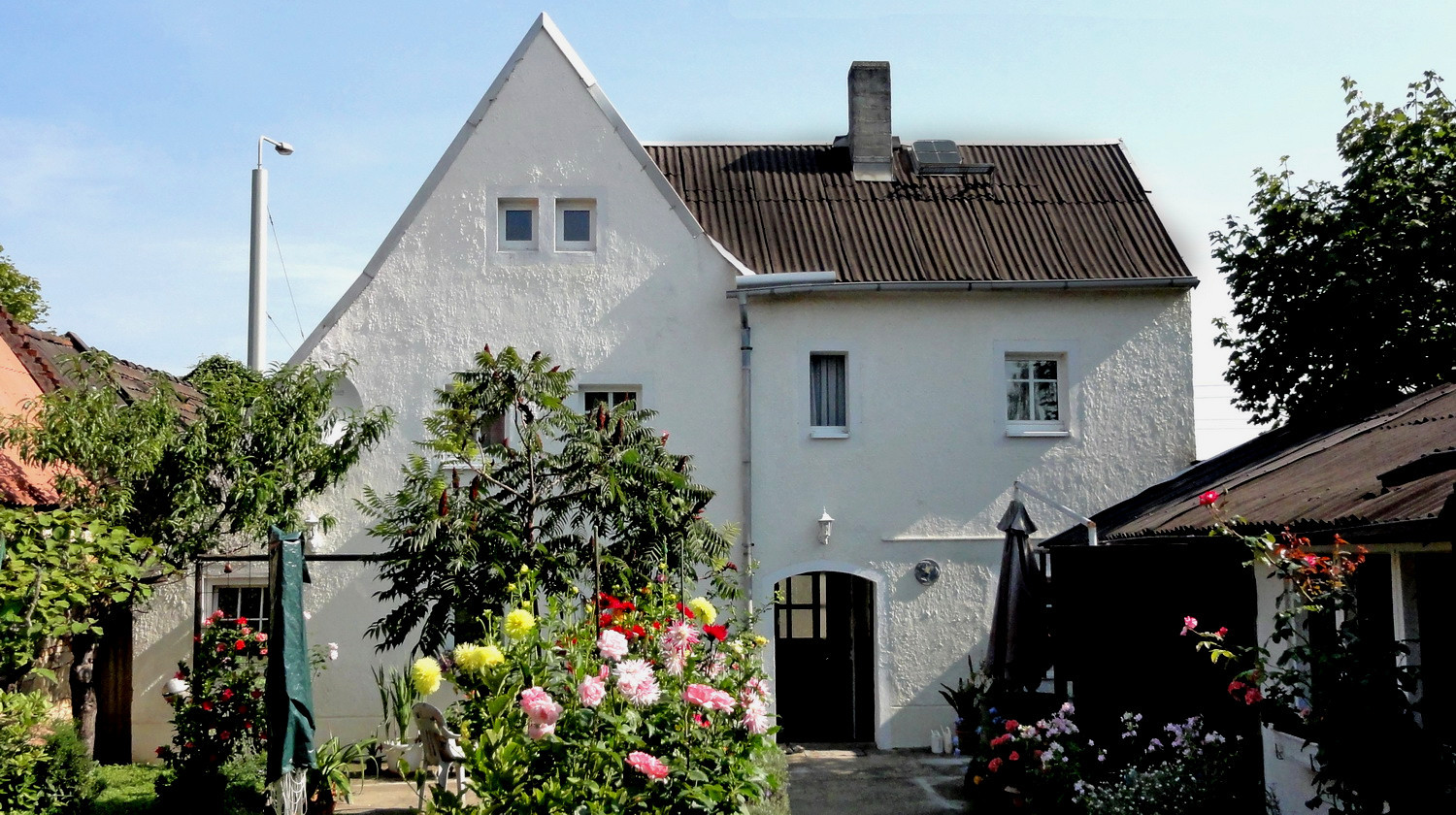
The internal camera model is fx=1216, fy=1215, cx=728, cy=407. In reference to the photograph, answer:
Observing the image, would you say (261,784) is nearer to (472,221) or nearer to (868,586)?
(472,221)

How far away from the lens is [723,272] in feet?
47.8

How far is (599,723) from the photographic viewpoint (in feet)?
18.2

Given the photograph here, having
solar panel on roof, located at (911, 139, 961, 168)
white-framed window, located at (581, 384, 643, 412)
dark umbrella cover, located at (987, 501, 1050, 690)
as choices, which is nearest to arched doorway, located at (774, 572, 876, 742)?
white-framed window, located at (581, 384, 643, 412)

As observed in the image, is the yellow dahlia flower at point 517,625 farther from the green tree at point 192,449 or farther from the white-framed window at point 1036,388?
the white-framed window at point 1036,388

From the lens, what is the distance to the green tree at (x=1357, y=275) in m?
12.3

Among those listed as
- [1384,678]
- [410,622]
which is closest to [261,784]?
[410,622]

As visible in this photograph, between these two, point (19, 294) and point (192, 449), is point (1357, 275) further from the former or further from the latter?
point (19, 294)

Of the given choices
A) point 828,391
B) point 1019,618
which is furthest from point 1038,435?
point 1019,618

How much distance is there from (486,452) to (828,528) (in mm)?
4813

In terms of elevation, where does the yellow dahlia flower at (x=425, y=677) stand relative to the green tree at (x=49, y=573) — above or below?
below

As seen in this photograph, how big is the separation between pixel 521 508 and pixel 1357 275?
349 inches

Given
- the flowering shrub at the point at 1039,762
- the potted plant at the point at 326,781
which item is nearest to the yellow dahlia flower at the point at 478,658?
the potted plant at the point at 326,781

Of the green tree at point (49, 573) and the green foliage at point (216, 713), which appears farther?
the green foliage at point (216, 713)

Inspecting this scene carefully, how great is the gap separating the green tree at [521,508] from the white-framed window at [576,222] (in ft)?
13.4
